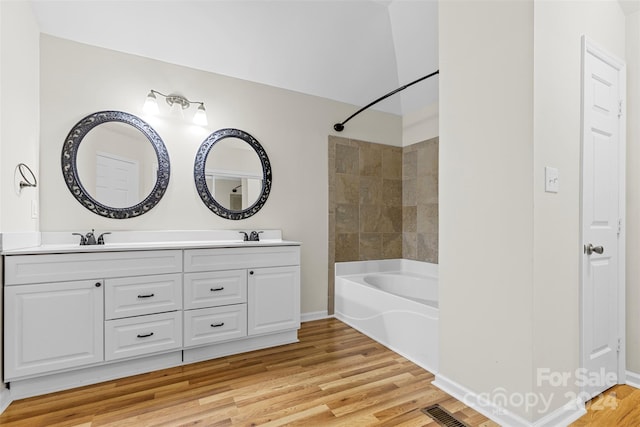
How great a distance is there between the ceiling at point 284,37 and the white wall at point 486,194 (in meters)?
1.20

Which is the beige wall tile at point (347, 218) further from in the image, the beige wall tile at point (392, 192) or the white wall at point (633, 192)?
the white wall at point (633, 192)

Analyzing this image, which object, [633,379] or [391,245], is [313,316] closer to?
[391,245]

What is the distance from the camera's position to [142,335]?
207cm

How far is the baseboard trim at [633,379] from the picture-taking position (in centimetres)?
189

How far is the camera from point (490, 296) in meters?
1.61

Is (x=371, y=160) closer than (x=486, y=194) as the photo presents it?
No

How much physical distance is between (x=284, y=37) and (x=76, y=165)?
2077mm

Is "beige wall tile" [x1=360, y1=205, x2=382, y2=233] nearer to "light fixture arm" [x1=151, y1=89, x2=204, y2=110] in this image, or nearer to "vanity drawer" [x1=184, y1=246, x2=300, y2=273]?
"vanity drawer" [x1=184, y1=246, x2=300, y2=273]

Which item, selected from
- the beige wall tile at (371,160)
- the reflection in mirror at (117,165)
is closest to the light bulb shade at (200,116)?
the reflection in mirror at (117,165)

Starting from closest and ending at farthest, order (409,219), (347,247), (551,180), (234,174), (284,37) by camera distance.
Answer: (551,180) → (284,37) → (234,174) → (347,247) → (409,219)

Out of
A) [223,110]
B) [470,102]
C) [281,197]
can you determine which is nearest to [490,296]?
[470,102]

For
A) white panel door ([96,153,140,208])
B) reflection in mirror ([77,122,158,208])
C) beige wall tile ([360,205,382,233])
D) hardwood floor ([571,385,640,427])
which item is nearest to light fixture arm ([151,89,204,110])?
reflection in mirror ([77,122,158,208])

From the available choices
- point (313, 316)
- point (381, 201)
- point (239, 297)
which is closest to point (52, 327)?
point (239, 297)

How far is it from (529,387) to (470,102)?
59.8 inches
